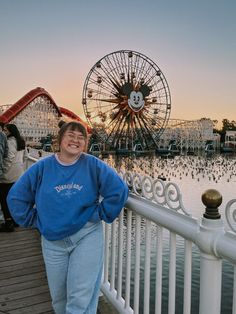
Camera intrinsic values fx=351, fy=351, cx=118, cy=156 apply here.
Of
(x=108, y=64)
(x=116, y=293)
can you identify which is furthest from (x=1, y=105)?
(x=116, y=293)

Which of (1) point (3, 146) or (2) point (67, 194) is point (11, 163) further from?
(2) point (67, 194)

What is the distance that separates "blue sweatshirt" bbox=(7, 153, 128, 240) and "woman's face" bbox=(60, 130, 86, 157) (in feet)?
0.21

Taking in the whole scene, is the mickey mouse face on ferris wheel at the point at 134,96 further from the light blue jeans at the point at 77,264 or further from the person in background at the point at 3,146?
the light blue jeans at the point at 77,264

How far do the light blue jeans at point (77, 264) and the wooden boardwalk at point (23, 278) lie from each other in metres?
0.74

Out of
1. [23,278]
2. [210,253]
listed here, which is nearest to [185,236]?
[210,253]

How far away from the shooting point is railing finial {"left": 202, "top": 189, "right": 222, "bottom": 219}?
151 cm

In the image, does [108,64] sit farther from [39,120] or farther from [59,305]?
[59,305]

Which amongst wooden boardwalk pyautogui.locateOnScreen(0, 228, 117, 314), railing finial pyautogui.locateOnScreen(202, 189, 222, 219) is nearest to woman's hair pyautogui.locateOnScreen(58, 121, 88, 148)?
railing finial pyautogui.locateOnScreen(202, 189, 222, 219)

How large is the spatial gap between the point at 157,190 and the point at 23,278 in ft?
6.62

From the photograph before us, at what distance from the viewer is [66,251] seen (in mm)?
2129

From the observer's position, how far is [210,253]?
1560mm

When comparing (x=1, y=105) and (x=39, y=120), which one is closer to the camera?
(x=39, y=120)

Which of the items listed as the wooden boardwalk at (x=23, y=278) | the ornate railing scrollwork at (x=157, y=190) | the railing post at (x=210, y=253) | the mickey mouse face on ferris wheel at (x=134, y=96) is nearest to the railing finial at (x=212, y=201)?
the railing post at (x=210, y=253)

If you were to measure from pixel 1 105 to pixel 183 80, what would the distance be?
3382 centimetres
